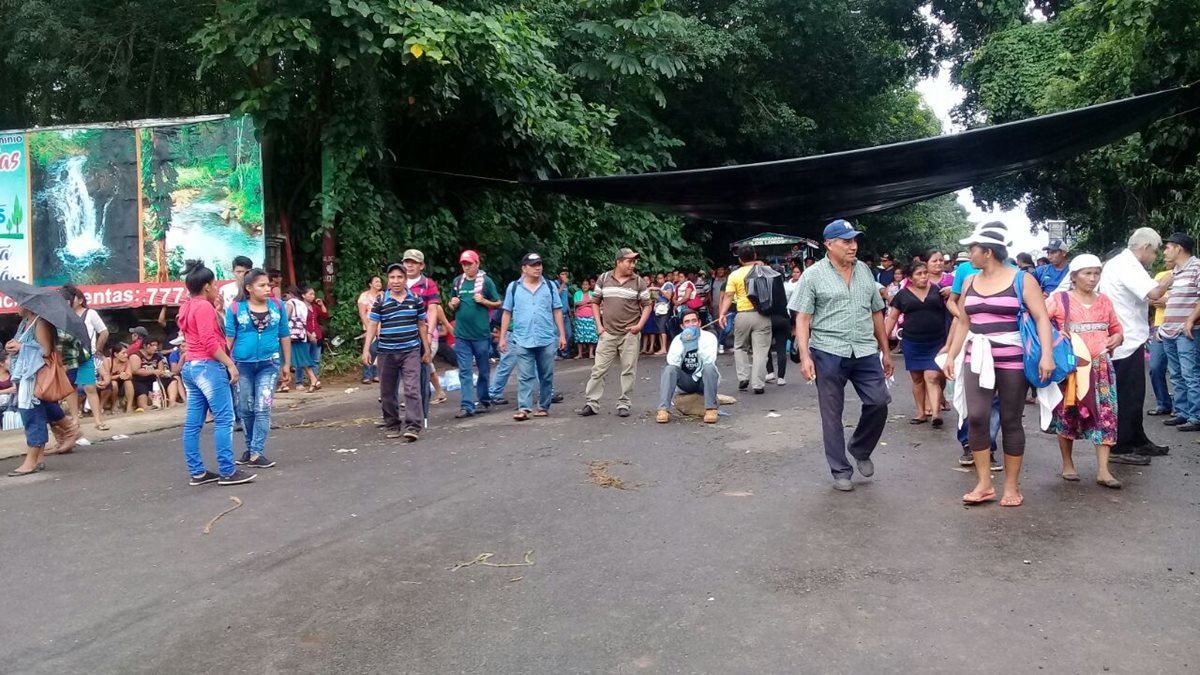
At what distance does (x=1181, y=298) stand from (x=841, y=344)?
12.7 feet

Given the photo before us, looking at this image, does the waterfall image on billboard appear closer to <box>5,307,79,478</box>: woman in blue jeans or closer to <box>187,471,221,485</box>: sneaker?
<box>5,307,79,478</box>: woman in blue jeans

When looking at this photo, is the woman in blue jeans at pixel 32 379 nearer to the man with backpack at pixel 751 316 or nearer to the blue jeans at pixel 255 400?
the blue jeans at pixel 255 400

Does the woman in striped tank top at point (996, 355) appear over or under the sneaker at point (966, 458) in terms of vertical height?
over

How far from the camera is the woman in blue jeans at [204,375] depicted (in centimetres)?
686

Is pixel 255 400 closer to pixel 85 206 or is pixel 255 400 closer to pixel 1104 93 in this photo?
pixel 85 206

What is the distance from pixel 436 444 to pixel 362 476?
1275mm

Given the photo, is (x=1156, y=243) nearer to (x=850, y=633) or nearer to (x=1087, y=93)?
(x=850, y=633)

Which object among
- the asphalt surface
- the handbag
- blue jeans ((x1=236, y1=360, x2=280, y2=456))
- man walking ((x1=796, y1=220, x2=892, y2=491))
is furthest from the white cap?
the handbag

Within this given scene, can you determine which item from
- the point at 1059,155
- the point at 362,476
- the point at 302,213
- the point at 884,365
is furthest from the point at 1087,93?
the point at 362,476

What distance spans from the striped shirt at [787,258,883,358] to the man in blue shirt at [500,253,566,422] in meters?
3.68

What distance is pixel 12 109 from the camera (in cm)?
1788

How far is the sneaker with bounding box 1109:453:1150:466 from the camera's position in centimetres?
676

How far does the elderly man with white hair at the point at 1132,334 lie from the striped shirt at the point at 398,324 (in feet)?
19.5

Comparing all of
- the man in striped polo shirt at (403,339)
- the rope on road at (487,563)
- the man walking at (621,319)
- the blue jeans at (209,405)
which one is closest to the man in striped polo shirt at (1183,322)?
the man walking at (621,319)
